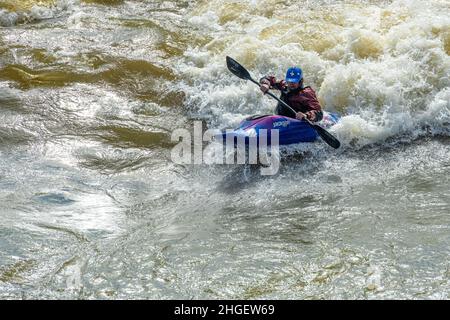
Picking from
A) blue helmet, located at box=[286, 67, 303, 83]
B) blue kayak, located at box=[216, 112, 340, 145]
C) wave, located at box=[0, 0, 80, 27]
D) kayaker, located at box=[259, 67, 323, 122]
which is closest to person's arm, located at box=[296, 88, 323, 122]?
kayaker, located at box=[259, 67, 323, 122]

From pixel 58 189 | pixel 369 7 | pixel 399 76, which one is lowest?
pixel 58 189

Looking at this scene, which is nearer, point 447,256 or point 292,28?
point 447,256

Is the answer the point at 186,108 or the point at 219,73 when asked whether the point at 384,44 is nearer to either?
the point at 219,73

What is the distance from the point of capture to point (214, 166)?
7.82 m

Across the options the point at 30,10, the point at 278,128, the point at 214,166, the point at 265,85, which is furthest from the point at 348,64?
the point at 30,10

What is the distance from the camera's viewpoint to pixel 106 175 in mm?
7504

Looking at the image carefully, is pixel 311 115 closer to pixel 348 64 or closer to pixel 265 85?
pixel 265 85

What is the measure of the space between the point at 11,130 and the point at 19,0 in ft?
16.8

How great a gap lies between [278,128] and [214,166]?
0.95 meters

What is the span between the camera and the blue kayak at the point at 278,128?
7.50 meters

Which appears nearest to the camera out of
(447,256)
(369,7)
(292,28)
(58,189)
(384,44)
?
(447,256)

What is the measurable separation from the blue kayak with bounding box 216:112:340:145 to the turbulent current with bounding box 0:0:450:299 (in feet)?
0.74

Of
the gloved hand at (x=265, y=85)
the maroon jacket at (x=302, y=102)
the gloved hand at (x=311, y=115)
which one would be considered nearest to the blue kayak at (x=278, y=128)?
the gloved hand at (x=311, y=115)
